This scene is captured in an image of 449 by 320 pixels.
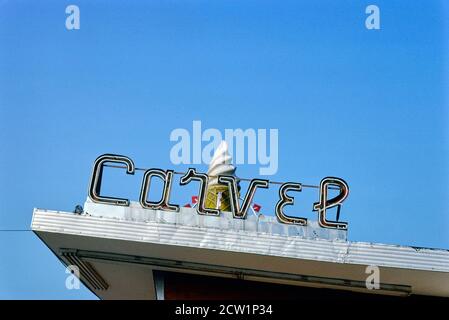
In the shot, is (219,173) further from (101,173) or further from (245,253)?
(245,253)

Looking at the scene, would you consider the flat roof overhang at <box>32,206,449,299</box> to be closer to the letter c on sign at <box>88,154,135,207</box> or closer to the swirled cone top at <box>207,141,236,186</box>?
the letter c on sign at <box>88,154,135,207</box>

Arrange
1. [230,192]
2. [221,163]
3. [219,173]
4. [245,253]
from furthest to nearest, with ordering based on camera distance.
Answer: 1. [221,163]
2. [219,173]
3. [230,192]
4. [245,253]

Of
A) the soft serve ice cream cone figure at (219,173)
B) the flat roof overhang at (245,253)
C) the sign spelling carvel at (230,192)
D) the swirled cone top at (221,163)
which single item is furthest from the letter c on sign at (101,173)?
the swirled cone top at (221,163)

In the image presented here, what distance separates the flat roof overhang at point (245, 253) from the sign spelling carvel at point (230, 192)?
4.08ft

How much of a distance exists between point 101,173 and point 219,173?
487cm

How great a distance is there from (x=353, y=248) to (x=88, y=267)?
8845 millimetres

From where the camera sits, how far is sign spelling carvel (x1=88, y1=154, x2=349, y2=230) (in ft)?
76.4

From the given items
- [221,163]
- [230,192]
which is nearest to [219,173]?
[221,163]

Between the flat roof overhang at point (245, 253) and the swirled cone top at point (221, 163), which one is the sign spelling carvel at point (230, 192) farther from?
the swirled cone top at point (221, 163)

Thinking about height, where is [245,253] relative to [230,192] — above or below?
below

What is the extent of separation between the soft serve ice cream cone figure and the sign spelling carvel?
2809 mm

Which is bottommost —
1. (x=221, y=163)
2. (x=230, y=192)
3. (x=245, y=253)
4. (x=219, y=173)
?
(x=245, y=253)

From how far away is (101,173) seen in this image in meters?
24.2
